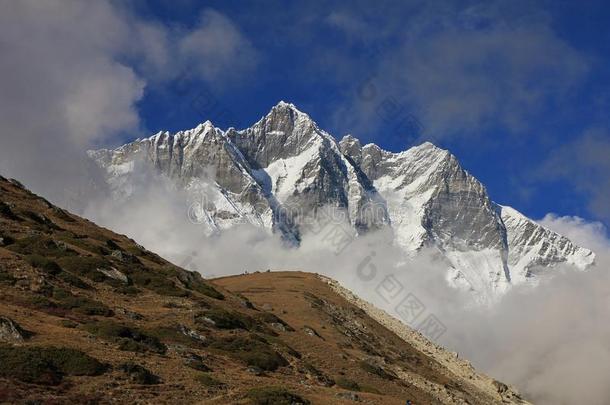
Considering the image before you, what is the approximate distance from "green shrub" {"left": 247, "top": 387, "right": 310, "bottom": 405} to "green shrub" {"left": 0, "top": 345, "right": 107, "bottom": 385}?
7817 millimetres

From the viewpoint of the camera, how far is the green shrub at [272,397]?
31422mm

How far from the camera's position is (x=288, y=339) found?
2336 inches

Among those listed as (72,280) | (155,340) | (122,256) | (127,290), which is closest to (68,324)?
(155,340)

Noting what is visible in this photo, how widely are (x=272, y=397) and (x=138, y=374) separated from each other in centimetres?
695

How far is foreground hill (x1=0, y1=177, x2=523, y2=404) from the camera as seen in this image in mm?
30922

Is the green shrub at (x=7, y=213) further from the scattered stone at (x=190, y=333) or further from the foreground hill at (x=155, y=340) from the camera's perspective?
the scattered stone at (x=190, y=333)

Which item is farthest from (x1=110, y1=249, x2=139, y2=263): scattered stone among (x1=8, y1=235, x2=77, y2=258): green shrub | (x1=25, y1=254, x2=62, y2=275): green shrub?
(x1=25, y1=254, x2=62, y2=275): green shrub

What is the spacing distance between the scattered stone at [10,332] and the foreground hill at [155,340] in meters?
0.06

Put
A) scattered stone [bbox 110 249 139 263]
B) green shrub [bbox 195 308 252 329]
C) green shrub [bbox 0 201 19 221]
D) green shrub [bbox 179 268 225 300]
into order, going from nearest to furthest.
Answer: green shrub [bbox 195 308 252 329] < green shrub [bbox 0 201 19 221] < scattered stone [bbox 110 249 139 263] < green shrub [bbox 179 268 225 300]

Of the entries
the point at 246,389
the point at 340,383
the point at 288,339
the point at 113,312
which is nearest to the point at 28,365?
the point at 246,389

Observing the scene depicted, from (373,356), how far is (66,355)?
43.3m

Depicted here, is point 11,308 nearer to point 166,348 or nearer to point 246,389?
point 166,348

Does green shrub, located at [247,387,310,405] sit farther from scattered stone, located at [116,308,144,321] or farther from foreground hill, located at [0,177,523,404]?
scattered stone, located at [116,308,144,321]

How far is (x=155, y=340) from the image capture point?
3938cm
